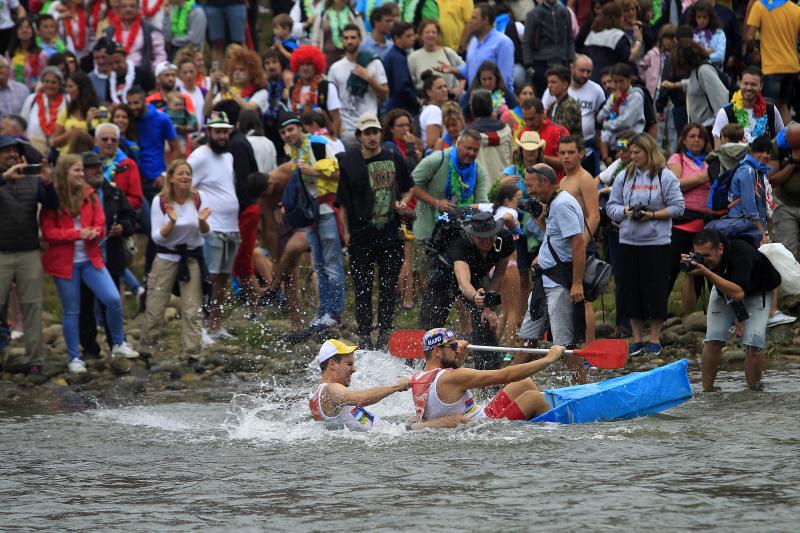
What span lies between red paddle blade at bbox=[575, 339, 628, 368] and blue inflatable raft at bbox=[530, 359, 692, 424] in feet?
1.10

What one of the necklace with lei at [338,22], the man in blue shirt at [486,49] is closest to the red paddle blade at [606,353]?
the man in blue shirt at [486,49]

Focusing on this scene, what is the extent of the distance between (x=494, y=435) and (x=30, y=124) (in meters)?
8.85

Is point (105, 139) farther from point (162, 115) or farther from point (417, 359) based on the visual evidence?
point (417, 359)

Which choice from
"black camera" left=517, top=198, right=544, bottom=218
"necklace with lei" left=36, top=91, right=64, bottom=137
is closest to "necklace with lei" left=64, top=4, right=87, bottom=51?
"necklace with lei" left=36, top=91, right=64, bottom=137

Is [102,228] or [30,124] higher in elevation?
[30,124]

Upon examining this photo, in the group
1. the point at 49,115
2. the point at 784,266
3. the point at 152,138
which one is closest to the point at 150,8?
the point at 49,115

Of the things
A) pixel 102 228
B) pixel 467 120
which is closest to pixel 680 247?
pixel 467 120

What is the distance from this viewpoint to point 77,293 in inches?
556

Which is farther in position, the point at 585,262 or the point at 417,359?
the point at 417,359

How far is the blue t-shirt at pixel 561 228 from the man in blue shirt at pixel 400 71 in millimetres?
5416

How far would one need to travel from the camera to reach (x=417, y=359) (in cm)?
1343

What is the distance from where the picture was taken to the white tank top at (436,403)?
35.4 ft

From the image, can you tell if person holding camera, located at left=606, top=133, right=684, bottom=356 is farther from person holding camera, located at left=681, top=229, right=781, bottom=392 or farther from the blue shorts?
the blue shorts

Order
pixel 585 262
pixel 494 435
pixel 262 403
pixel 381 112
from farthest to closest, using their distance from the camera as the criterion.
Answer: pixel 381 112 → pixel 262 403 → pixel 585 262 → pixel 494 435
